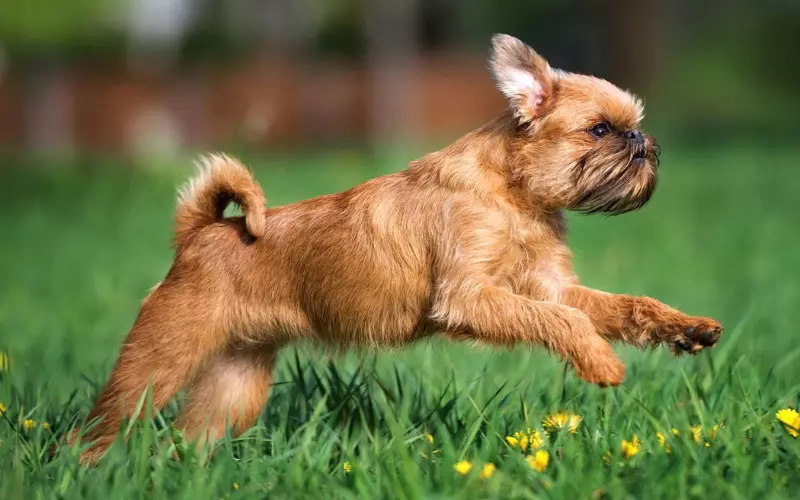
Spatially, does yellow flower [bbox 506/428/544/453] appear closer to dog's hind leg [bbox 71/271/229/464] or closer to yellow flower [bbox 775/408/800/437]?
yellow flower [bbox 775/408/800/437]

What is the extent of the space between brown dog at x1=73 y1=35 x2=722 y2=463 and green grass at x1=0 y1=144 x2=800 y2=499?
273 mm

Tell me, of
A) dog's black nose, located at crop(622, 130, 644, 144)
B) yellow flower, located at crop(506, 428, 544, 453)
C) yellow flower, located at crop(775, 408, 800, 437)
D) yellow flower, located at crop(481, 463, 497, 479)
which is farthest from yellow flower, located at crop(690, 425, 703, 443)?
dog's black nose, located at crop(622, 130, 644, 144)

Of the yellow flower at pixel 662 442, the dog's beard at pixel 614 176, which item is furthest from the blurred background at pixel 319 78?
the yellow flower at pixel 662 442

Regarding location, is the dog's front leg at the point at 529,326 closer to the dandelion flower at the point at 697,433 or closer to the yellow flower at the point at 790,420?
the dandelion flower at the point at 697,433

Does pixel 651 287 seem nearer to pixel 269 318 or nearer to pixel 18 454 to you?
pixel 269 318

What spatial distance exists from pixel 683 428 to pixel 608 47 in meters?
26.6

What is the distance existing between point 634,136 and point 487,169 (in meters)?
0.61

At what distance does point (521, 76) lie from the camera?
4.27m

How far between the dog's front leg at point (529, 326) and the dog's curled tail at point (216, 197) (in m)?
0.89

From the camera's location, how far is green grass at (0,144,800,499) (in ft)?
10.9

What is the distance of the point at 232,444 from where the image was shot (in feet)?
13.0

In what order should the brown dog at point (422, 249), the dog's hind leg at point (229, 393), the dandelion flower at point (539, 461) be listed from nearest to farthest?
the dandelion flower at point (539, 461) → the brown dog at point (422, 249) → the dog's hind leg at point (229, 393)

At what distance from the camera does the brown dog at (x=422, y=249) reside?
13.5 ft

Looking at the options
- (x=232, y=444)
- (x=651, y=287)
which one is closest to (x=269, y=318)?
(x=232, y=444)
